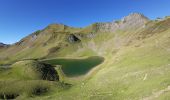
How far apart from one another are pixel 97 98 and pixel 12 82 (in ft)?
124

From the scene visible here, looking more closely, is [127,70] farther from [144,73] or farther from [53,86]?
[53,86]

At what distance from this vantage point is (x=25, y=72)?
307 feet

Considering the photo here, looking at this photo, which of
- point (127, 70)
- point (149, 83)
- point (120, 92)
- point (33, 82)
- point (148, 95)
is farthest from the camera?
point (33, 82)

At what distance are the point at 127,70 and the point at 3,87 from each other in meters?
39.6

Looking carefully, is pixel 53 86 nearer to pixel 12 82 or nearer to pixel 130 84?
pixel 12 82

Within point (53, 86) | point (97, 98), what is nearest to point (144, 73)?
point (97, 98)

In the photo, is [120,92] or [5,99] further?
[5,99]

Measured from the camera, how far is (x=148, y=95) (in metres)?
38.4

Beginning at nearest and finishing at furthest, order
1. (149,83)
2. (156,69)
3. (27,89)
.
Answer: (149,83) < (156,69) < (27,89)

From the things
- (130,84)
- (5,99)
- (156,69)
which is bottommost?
(5,99)

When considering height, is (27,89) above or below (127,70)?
below

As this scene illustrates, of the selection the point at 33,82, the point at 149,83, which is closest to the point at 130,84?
the point at 149,83

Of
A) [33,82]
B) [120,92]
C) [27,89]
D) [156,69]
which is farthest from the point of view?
[33,82]

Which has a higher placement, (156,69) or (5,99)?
(156,69)
